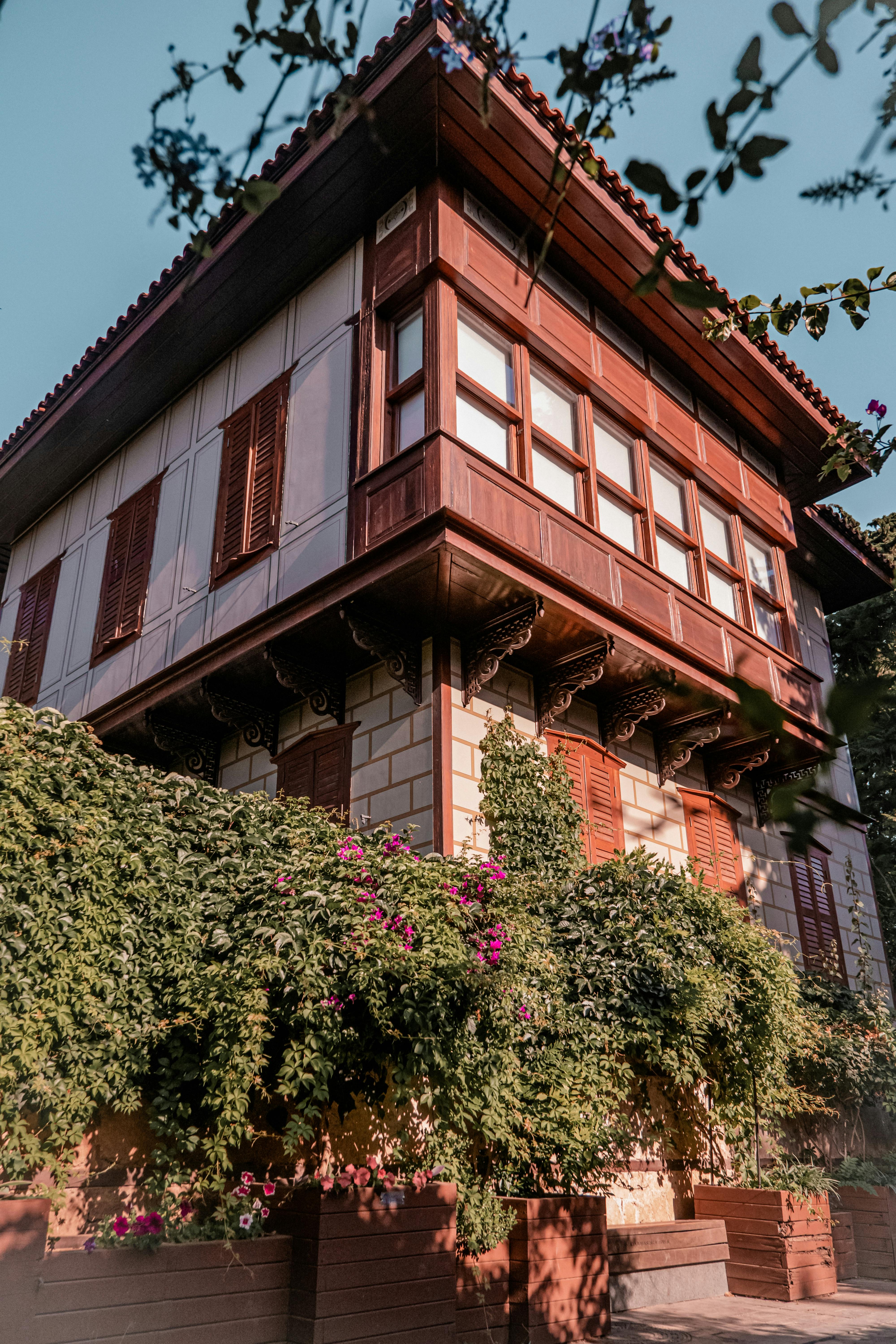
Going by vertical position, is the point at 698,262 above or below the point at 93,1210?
above

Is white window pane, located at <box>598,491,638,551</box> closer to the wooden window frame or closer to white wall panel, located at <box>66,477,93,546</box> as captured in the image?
the wooden window frame

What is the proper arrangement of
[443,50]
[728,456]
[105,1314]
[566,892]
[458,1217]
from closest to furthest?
1. [443,50]
2. [105,1314]
3. [458,1217]
4. [566,892]
5. [728,456]

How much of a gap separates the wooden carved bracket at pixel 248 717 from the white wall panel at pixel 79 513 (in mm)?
4816

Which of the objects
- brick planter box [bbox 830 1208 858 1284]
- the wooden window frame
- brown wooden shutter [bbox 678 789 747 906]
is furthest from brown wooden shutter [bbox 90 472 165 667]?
brick planter box [bbox 830 1208 858 1284]

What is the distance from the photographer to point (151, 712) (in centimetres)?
1103

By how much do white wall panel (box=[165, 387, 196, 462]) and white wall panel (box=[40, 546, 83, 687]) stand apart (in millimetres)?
2157

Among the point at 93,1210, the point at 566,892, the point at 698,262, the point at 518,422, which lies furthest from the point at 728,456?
the point at 93,1210

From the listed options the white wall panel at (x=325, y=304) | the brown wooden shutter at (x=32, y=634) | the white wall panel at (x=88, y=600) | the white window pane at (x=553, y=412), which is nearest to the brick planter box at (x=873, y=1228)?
the white window pane at (x=553, y=412)

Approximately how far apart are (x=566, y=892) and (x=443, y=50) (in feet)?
22.9

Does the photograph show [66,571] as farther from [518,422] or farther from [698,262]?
[698,262]

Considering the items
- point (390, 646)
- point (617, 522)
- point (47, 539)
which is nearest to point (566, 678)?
point (390, 646)

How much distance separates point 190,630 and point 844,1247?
8475mm

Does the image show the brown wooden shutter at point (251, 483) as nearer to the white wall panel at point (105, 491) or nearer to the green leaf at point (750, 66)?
the white wall panel at point (105, 491)

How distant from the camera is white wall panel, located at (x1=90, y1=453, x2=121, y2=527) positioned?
13578mm
